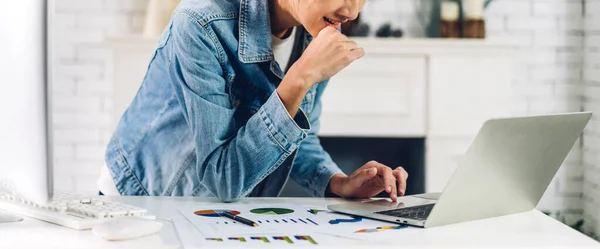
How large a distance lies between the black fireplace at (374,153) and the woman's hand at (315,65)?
2.05 meters

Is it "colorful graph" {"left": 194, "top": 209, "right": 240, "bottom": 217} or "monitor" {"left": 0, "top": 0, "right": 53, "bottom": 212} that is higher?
"monitor" {"left": 0, "top": 0, "right": 53, "bottom": 212}

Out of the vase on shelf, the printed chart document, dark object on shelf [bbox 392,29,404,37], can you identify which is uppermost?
the vase on shelf

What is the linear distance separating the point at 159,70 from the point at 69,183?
2071mm

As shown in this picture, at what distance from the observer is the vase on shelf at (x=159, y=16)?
3.51 metres

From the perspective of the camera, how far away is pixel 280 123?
1564 mm

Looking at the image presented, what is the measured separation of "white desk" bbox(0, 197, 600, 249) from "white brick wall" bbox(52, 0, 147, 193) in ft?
7.99

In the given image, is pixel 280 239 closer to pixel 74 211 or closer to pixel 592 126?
pixel 74 211

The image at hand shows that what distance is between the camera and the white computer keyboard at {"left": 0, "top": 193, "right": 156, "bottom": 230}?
1323 millimetres

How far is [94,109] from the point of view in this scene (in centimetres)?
378

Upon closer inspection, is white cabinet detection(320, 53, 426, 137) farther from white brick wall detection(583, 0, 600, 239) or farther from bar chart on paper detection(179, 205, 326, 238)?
bar chart on paper detection(179, 205, 326, 238)

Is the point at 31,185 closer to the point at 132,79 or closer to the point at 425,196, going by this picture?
the point at 425,196

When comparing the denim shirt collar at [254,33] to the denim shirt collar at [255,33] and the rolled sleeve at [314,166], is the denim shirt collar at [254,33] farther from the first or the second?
the rolled sleeve at [314,166]

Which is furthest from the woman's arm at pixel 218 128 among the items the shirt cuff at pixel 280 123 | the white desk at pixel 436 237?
the white desk at pixel 436 237

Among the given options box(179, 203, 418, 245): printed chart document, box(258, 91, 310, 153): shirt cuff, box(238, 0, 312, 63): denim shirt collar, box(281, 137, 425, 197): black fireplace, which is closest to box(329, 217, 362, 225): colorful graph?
box(179, 203, 418, 245): printed chart document
